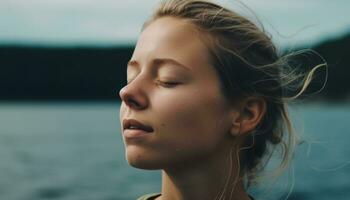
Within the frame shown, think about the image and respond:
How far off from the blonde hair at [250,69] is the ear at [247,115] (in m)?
0.03

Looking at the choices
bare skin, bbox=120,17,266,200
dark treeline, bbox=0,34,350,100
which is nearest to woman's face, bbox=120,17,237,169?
bare skin, bbox=120,17,266,200

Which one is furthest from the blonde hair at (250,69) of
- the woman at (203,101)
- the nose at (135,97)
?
the nose at (135,97)

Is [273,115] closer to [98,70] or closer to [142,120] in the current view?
[142,120]

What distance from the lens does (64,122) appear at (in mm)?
56312

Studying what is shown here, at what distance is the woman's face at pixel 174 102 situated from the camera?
106 inches

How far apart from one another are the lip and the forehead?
0.26 meters

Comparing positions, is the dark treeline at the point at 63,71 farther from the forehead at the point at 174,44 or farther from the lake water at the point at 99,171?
the forehead at the point at 174,44

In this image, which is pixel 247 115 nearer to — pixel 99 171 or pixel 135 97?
pixel 135 97

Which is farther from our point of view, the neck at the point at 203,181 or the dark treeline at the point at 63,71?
the dark treeline at the point at 63,71

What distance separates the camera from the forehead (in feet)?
9.09

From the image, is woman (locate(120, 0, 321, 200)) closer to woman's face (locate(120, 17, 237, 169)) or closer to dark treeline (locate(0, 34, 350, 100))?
woman's face (locate(120, 17, 237, 169))

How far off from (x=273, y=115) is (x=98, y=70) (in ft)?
141

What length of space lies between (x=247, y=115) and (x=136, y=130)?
0.50 metres

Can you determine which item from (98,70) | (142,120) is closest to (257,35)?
(142,120)
